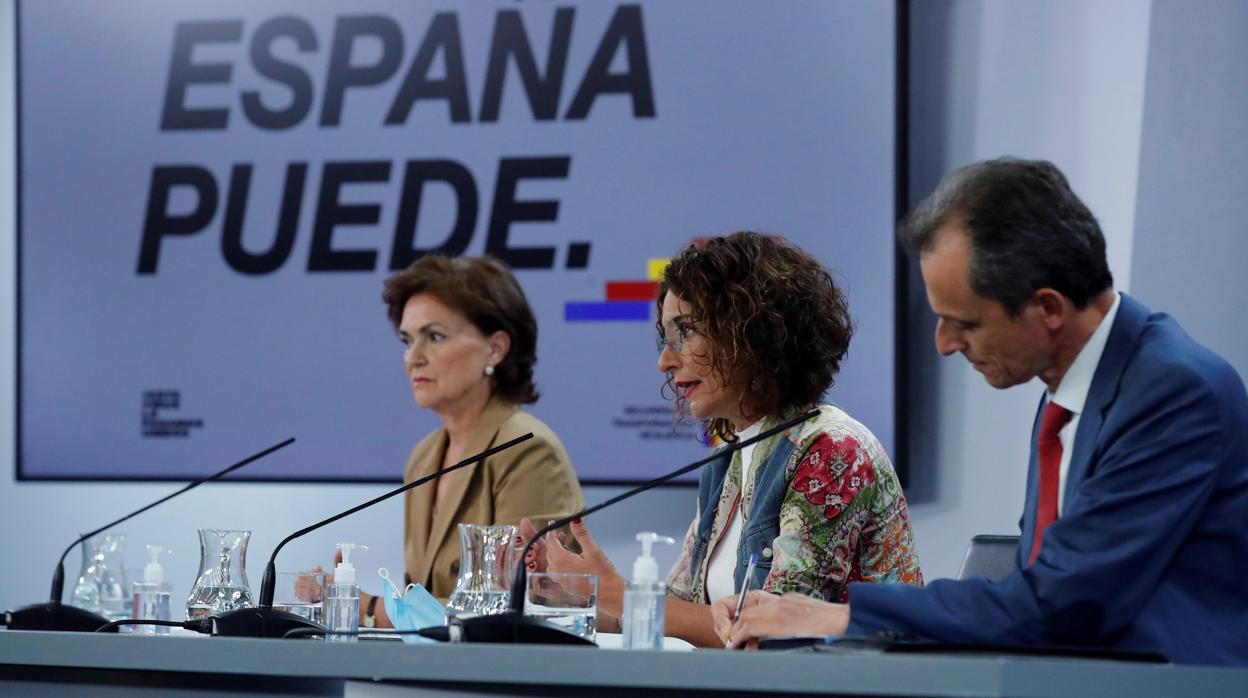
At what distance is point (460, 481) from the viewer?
324 centimetres

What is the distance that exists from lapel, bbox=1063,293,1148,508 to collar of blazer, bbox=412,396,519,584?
1707 mm

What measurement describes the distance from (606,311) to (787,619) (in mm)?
2130

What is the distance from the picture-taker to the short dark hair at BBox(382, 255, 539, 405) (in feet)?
11.2

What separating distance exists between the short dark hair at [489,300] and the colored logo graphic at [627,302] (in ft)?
1.08

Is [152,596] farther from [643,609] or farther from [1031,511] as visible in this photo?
[1031,511]

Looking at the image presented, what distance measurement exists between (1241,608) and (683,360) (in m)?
0.99

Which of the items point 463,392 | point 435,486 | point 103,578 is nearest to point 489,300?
point 463,392

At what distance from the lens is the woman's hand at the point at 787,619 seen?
1.71m

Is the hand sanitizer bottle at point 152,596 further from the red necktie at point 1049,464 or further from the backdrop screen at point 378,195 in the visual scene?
the backdrop screen at point 378,195

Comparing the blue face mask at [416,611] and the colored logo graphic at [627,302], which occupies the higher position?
the colored logo graphic at [627,302]

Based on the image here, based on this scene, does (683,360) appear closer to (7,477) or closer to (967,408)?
(967,408)

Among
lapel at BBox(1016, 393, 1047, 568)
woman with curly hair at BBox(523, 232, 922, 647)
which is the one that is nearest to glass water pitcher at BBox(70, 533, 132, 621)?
woman with curly hair at BBox(523, 232, 922, 647)

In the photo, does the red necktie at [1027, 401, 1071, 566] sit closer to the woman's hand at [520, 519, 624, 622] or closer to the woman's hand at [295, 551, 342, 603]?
the woman's hand at [520, 519, 624, 622]

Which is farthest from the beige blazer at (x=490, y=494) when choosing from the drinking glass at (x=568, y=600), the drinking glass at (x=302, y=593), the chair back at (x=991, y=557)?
the drinking glass at (x=568, y=600)
